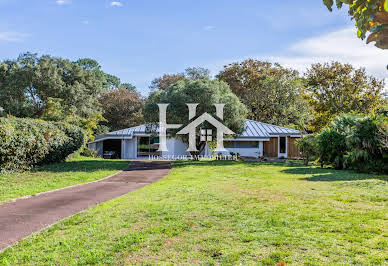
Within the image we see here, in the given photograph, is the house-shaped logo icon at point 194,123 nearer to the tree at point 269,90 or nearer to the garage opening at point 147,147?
the garage opening at point 147,147

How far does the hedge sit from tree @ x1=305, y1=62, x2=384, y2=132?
75.2ft

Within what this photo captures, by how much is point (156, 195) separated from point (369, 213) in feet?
16.4

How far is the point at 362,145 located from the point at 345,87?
60.0 feet

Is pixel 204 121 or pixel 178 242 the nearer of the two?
pixel 178 242

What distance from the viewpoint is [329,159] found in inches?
679

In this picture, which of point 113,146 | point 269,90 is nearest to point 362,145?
point 269,90

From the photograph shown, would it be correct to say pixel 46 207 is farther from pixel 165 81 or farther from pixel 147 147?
pixel 165 81

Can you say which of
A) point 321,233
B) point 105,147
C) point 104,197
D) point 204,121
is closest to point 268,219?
point 321,233

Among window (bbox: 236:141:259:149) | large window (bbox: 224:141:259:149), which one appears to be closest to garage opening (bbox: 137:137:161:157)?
large window (bbox: 224:141:259:149)

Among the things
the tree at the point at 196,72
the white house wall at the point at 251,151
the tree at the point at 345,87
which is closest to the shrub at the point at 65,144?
the tree at the point at 196,72

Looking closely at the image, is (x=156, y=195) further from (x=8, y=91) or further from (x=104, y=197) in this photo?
(x=8, y=91)

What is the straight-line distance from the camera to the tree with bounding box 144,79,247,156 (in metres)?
20.6

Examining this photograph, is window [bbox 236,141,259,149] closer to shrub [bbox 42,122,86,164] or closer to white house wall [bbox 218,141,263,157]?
white house wall [bbox 218,141,263,157]

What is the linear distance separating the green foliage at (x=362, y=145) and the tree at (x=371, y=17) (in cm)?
1263
